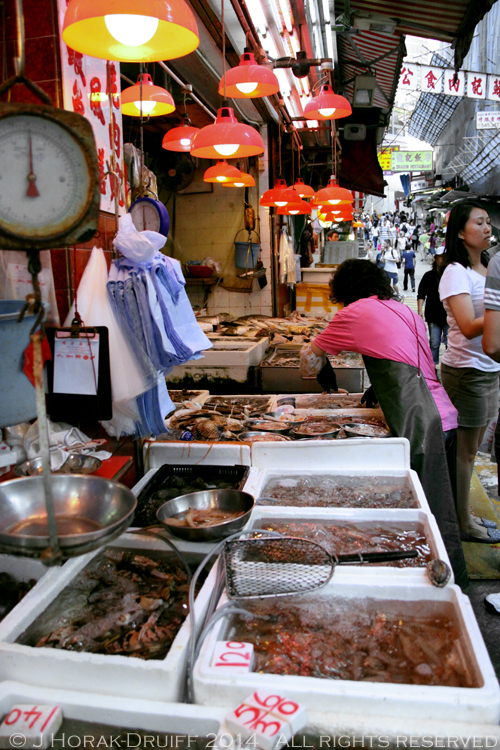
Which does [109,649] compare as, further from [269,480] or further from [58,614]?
[269,480]

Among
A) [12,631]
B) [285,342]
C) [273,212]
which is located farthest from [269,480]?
[273,212]

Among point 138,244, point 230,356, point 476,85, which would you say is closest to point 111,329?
point 138,244

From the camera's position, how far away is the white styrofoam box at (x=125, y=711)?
154 cm

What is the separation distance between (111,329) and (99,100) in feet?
4.29

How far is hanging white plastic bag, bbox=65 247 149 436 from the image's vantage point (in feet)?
8.90

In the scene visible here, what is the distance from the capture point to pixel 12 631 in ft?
5.99

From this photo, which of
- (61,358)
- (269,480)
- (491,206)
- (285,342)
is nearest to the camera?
(61,358)

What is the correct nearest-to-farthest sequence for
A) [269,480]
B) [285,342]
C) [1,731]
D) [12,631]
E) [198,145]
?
[1,731] → [12,631] → [269,480] → [198,145] → [285,342]

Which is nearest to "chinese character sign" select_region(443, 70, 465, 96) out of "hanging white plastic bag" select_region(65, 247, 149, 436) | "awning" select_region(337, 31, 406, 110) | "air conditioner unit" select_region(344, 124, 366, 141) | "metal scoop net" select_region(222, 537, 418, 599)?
"awning" select_region(337, 31, 406, 110)

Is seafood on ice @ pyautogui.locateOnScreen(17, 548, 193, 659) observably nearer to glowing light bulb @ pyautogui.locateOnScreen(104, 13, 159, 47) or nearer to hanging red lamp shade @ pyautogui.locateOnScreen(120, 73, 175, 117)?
glowing light bulb @ pyautogui.locateOnScreen(104, 13, 159, 47)

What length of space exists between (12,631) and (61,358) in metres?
1.25

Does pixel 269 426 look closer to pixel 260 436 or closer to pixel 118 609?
pixel 260 436

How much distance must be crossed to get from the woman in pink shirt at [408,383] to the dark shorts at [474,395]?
1.26 ft

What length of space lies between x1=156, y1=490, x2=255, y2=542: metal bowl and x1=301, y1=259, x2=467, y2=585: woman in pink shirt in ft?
4.79
